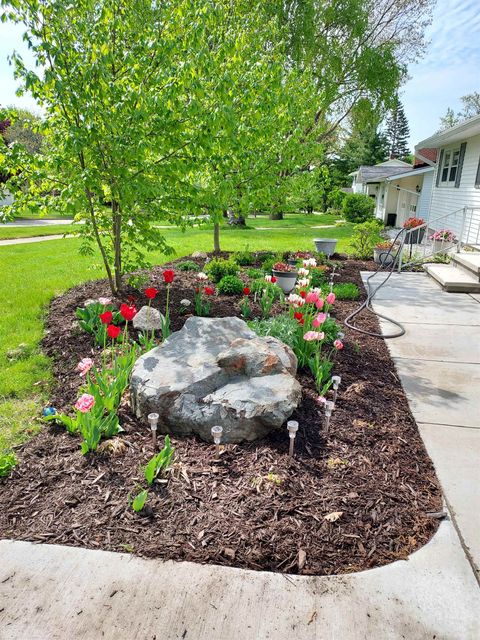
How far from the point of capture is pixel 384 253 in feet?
32.1

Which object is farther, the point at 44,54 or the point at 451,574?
the point at 44,54

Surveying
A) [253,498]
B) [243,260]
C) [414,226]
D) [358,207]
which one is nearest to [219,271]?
[243,260]

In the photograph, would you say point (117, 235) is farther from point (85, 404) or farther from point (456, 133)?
point (456, 133)

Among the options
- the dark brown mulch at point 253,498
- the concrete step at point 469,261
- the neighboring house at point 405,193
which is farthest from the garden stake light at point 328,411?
the neighboring house at point 405,193

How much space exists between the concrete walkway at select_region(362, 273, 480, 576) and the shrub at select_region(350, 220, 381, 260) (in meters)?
3.54

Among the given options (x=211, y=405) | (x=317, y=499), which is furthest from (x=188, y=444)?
(x=317, y=499)

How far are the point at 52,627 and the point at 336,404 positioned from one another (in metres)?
2.25

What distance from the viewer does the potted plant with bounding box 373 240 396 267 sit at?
9.67 meters

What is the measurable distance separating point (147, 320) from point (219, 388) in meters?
1.64

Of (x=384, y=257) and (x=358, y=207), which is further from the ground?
(x=358, y=207)

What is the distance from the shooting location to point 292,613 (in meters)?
1.70

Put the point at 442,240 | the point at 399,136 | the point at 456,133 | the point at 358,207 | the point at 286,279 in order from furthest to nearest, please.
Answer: the point at 399,136 → the point at 358,207 → the point at 456,133 → the point at 442,240 → the point at 286,279

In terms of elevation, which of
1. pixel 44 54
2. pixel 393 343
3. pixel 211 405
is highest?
pixel 44 54

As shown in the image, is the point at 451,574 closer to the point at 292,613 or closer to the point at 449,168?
the point at 292,613
